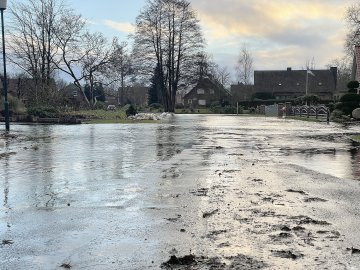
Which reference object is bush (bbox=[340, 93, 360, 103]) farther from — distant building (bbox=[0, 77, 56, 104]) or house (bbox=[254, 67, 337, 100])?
house (bbox=[254, 67, 337, 100])

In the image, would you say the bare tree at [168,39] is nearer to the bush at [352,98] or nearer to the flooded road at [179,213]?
the bush at [352,98]

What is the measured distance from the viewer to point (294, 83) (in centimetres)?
10219

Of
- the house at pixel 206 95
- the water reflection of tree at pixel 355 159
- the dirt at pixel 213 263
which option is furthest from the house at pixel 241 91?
the dirt at pixel 213 263

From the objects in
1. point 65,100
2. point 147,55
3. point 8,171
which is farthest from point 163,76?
point 8,171

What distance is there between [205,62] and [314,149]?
58.3 m

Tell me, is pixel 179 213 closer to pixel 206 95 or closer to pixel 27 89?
pixel 27 89

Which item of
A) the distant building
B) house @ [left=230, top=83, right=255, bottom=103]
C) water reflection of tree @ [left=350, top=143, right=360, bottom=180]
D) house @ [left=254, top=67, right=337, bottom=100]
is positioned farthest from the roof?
water reflection of tree @ [left=350, top=143, right=360, bottom=180]

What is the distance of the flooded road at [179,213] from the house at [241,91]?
85.9m

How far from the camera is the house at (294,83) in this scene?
329 feet

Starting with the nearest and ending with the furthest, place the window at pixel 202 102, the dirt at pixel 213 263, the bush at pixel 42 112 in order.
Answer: the dirt at pixel 213 263 < the bush at pixel 42 112 < the window at pixel 202 102

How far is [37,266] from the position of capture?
14.8 ft

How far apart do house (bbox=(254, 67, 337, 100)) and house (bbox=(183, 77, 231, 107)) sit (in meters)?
8.64

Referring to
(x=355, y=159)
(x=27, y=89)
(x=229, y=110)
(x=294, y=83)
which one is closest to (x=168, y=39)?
(x=229, y=110)

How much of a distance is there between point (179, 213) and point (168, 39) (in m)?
66.5
